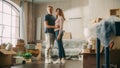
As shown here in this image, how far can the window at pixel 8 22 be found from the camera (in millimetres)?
10375

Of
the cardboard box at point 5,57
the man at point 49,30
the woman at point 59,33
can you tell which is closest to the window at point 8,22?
the cardboard box at point 5,57

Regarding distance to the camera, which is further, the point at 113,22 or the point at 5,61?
the point at 5,61

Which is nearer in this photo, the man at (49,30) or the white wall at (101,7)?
the man at (49,30)

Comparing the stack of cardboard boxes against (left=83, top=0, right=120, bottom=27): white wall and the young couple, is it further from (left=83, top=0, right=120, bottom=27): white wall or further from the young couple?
(left=83, top=0, right=120, bottom=27): white wall

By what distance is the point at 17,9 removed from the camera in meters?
11.6

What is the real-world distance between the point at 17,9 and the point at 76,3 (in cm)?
279

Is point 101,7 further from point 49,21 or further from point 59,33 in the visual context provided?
point 59,33

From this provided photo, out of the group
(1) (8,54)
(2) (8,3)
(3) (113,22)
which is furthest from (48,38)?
(2) (8,3)

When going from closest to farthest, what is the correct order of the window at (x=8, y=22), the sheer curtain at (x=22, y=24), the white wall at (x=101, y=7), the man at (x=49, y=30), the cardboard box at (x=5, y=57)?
the cardboard box at (x=5, y=57) → the man at (x=49, y=30) → the white wall at (x=101, y=7) → the window at (x=8, y=22) → the sheer curtain at (x=22, y=24)

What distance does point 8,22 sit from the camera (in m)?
10.9

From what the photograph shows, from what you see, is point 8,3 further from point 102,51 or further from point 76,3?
point 102,51

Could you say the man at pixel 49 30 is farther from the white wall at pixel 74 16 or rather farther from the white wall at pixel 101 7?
the white wall at pixel 74 16

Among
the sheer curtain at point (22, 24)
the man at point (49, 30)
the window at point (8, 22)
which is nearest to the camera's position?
the man at point (49, 30)

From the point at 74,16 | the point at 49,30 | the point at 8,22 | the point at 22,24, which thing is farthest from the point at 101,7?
the point at 49,30
